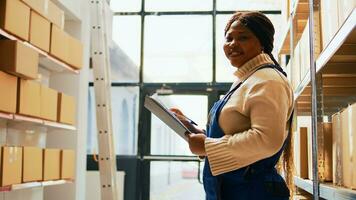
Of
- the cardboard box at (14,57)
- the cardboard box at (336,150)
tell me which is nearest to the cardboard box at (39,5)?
the cardboard box at (14,57)

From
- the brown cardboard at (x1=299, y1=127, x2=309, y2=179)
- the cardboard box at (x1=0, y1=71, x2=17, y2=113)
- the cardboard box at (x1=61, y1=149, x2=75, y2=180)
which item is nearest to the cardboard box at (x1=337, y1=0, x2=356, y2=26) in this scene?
the brown cardboard at (x1=299, y1=127, x2=309, y2=179)

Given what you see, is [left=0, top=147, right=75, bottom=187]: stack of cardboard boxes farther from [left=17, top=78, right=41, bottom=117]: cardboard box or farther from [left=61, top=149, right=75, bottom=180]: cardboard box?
[left=17, top=78, right=41, bottom=117]: cardboard box

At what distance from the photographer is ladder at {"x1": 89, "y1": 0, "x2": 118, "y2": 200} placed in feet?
10.6

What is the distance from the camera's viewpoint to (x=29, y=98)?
272cm

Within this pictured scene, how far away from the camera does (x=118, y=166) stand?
4977 millimetres

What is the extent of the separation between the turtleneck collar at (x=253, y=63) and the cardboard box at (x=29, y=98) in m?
1.47

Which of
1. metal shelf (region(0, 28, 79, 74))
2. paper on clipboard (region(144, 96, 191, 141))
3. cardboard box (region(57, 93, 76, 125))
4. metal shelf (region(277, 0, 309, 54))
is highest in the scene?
metal shelf (region(277, 0, 309, 54))

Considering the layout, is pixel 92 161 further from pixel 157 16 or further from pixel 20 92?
pixel 20 92

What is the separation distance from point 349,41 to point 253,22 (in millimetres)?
353

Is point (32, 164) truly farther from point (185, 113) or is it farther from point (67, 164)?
point (185, 113)

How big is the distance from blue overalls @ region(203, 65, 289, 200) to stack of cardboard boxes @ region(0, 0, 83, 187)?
135cm

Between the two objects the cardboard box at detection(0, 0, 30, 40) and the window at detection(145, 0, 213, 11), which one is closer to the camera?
the cardboard box at detection(0, 0, 30, 40)

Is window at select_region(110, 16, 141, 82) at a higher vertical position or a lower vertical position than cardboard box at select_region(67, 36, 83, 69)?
higher

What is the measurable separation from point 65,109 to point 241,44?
203cm
